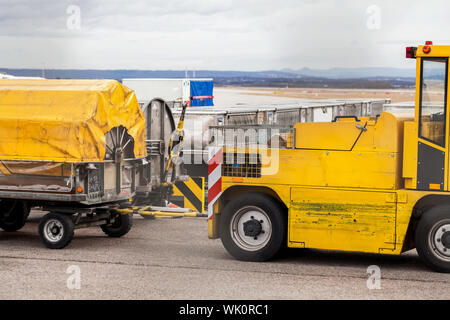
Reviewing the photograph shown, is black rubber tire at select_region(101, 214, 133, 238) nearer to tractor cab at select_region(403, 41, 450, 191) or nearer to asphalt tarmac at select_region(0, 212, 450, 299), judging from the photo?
asphalt tarmac at select_region(0, 212, 450, 299)

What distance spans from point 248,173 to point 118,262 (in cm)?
209

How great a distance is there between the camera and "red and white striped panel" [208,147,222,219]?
10141 mm

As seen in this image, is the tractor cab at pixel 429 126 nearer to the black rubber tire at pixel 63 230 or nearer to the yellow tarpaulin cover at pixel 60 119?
the yellow tarpaulin cover at pixel 60 119

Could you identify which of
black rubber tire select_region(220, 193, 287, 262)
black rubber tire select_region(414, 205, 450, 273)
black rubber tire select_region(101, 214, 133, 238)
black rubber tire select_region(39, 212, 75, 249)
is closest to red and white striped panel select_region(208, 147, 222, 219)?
black rubber tire select_region(220, 193, 287, 262)

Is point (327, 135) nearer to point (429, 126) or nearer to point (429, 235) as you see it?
point (429, 126)

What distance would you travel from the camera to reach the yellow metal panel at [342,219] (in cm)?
930

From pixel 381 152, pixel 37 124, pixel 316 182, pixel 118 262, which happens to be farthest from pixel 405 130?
pixel 37 124

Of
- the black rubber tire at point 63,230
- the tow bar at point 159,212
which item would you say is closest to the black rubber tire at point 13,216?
the black rubber tire at point 63,230

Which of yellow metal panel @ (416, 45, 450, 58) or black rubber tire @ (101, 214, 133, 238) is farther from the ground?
yellow metal panel @ (416, 45, 450, 58)

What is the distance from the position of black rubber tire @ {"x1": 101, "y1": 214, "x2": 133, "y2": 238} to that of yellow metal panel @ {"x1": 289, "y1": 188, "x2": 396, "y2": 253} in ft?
11.2

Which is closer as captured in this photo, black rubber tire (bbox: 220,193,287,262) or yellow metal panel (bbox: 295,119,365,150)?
yellow metal panel (bbox: 295,119,365,150)

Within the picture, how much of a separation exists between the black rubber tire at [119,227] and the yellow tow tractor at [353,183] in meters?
2.51

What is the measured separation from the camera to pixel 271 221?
9.84m

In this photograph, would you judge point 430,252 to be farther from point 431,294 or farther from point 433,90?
point 433,90
